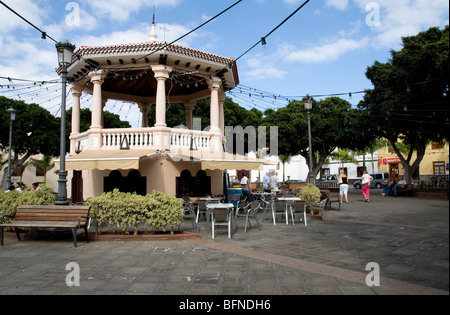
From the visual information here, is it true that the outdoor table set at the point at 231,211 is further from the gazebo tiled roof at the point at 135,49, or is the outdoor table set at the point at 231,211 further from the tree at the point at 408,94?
the tree at the point at 408,94

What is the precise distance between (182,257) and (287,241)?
258cm

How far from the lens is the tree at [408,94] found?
44.9 ft

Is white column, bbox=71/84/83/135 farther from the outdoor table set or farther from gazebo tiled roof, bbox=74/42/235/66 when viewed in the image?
the outdoor table set

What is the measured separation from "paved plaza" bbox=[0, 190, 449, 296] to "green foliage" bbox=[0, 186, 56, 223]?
0.69 metres

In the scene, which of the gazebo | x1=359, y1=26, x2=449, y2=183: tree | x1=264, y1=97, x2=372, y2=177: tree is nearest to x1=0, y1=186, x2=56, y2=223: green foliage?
the gazebo

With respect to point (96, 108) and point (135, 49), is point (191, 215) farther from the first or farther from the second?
point (135, 49)

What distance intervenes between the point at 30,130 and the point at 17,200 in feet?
83.8

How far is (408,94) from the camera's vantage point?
15.1 m

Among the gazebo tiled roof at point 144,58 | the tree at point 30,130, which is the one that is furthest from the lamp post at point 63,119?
the tree at point 30,130

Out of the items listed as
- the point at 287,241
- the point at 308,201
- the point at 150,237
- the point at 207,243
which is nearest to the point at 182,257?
the point at 207,243

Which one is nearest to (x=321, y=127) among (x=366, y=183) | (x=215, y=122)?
(x=366, y=183)

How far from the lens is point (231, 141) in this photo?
24953mm

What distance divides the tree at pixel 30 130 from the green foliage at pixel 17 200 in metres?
24.2

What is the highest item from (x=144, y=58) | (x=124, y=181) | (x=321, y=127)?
(x=144, y=58)
